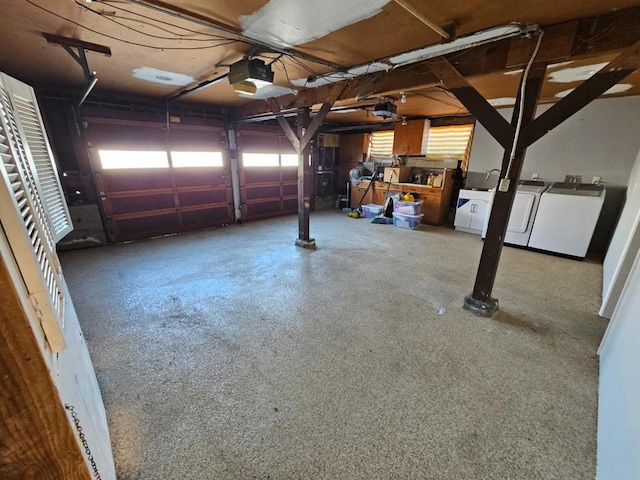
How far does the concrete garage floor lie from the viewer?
4.27 feet

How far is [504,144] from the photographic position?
7.11ft

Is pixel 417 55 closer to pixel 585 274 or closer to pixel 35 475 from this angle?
pixel 35 475

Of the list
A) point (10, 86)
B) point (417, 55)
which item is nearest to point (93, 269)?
point (10, 86)

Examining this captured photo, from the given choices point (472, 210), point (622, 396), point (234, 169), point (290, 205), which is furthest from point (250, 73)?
point (472, 210)

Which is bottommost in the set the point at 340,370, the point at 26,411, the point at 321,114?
the point at 340,370

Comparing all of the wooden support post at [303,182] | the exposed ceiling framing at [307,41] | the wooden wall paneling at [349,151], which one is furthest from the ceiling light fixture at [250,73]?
the wooden wall paneling at [349,151]

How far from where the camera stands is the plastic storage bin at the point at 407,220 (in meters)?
5.38

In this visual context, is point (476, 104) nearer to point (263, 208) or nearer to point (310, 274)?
point (310, 274)

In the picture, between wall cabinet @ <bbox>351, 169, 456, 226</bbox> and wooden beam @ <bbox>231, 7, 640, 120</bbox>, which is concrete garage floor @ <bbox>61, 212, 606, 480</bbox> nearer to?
wooden beam @ <bbox>231, 7, 640, 120</bbox>

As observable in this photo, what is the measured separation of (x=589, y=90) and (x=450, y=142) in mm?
4183

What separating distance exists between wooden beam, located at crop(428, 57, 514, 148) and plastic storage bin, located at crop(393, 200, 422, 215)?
3.19m

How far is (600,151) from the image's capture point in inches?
159

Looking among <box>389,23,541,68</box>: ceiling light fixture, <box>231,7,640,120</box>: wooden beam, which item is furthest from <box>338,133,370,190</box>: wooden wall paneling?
<box>389,23,541,68</box>: ceiling light fixture

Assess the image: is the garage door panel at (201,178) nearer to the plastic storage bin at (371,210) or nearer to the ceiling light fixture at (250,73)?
the ceiling light fixture at (250,73)
